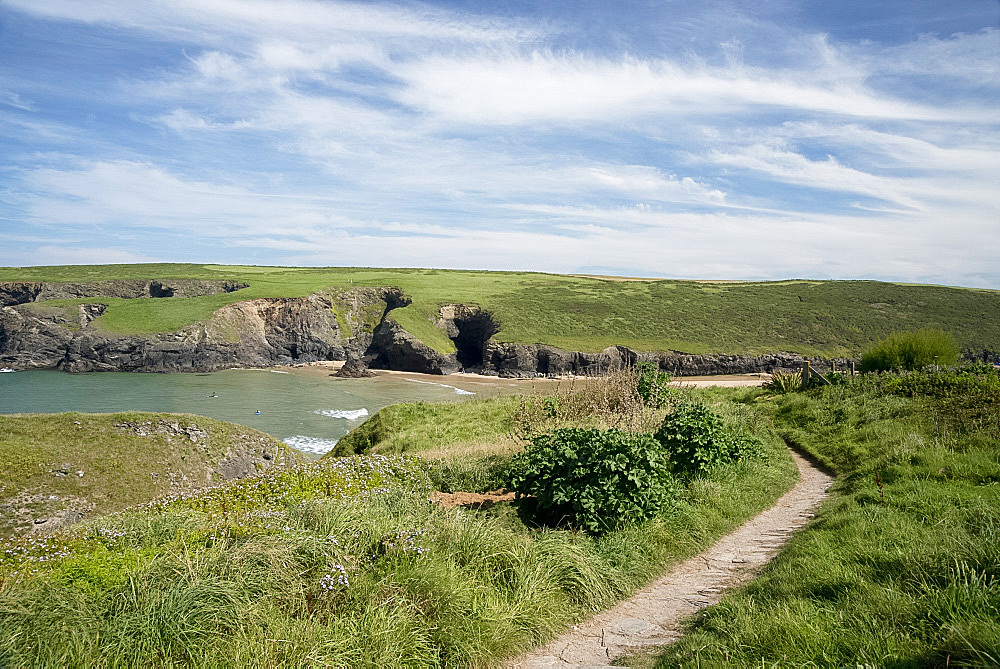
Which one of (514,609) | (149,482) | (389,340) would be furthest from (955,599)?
(389,340)

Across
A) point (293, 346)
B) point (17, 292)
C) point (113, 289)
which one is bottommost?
point (293, 346)

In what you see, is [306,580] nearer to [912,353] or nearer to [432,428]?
[432,428]

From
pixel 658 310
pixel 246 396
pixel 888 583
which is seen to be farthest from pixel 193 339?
pixel 888 583

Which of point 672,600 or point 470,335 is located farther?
A: point 470,335

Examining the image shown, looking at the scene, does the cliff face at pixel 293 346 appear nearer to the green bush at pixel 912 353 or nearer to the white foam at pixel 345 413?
the white foam at pixel 345 413

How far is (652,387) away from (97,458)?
1156 cm

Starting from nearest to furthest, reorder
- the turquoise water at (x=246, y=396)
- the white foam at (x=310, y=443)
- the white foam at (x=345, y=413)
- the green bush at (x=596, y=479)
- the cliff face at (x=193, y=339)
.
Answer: the green bush at (x=596, y=479) < the white foam at (x=310, y=443) < the turquoise water at (x=246, y=396) < the white foam at (x=345, y=413) < the cliff face at (x=193, y=339)

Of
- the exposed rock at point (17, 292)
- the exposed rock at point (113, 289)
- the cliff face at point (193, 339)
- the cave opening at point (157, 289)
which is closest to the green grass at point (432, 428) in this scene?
the cliff face at point (193, 339)

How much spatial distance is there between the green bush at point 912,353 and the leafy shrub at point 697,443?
14077 millimetres

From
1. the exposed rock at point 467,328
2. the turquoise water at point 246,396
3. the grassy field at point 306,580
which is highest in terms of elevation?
the grassy field at point 306,580

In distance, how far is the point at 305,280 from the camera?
9731 centimetres

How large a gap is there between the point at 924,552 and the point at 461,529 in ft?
13.7

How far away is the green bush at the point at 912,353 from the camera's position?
21.7 m

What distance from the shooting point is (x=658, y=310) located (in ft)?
284
